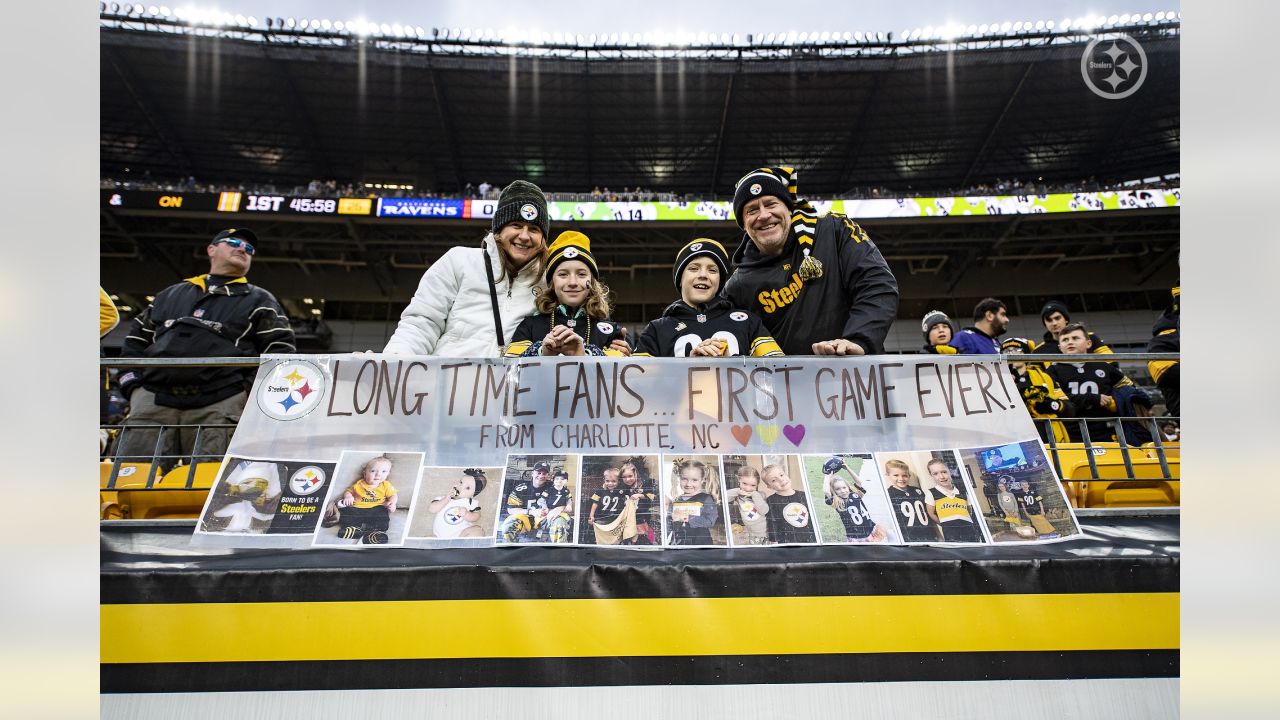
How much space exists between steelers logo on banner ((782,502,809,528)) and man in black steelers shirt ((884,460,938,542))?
0.98ft

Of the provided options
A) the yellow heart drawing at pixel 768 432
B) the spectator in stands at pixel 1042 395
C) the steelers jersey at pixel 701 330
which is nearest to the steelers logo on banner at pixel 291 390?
the steelers jersey at pixel 701 330

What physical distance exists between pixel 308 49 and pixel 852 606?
21.8 metres

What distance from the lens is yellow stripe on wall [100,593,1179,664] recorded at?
184cm

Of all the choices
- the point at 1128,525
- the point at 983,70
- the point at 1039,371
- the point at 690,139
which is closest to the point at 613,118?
the point at 690,139

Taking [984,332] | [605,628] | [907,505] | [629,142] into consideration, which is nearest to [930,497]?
[907,505]

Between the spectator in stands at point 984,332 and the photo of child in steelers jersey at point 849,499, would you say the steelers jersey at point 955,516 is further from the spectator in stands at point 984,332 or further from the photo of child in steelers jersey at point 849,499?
the spectator in stands at point 984,332

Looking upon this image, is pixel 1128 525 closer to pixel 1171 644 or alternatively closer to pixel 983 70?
pixel 1171 644

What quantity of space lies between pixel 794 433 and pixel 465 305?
1.54 m

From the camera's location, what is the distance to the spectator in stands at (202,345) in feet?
13.1

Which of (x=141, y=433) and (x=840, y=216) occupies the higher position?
(x=840, y=216)

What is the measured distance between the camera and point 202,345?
4035 millimetres

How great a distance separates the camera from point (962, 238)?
21.0 meters

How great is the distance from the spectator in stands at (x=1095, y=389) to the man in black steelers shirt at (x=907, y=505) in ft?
12.1

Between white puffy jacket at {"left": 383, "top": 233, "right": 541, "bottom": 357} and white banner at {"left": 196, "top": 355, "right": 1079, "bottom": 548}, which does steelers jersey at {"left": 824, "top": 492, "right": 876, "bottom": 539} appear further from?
white puffy jacket at {"left": 383, "top": 233, "right": 541, "bottom": 357}
